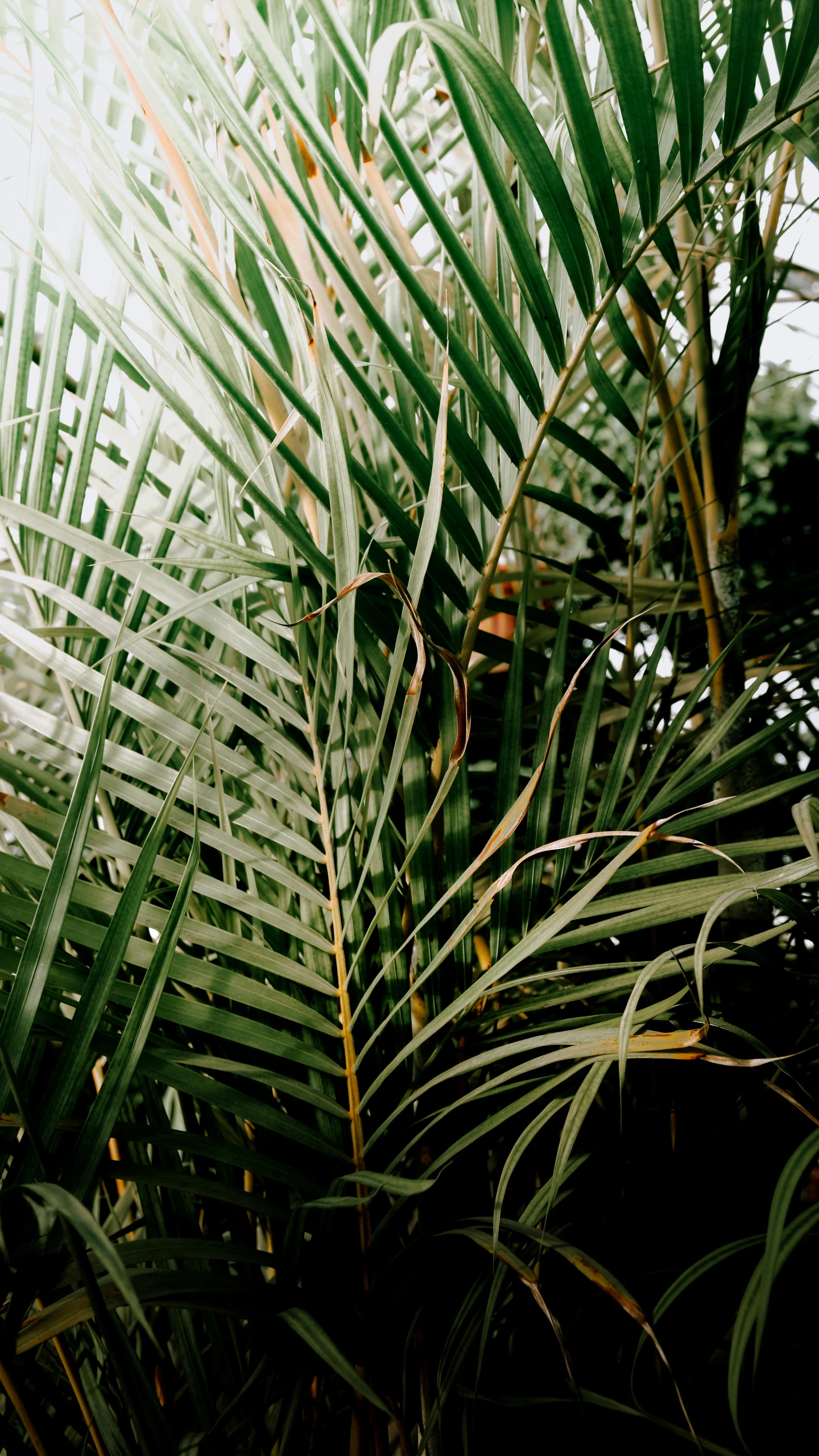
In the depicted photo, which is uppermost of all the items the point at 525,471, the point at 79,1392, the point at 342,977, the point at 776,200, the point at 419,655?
the point at 776,200

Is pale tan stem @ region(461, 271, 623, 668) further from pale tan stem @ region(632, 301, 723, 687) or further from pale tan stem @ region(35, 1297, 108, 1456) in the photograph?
pale tan stem @ region(35, 1297, 108, 1456)

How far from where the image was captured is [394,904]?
46 centimetres

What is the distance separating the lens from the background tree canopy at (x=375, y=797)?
0.33 metres

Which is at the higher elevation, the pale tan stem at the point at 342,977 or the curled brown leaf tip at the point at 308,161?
the curled brown leaf tip at the point at 308,161

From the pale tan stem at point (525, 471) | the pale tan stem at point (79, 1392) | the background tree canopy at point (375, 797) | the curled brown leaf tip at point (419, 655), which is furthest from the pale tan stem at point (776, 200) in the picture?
the pale tan stem at point (79, 1392)

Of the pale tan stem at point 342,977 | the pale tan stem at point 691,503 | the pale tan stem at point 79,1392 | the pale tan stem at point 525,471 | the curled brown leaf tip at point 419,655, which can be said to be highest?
the pale tan stem at point 691,503

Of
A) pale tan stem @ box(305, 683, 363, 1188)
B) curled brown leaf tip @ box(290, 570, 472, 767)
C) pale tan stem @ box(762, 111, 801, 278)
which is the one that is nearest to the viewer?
curled brown leaf tip @ box(290, 570, 472, 767)

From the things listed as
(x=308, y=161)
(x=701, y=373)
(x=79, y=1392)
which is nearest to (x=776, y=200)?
(x=701, y=373)

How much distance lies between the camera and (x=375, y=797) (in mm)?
461

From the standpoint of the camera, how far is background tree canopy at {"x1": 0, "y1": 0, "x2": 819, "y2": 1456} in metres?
0.33

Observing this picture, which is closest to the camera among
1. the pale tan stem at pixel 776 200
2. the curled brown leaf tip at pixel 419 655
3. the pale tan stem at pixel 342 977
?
the curled brown leaf tip at pixel 419 655

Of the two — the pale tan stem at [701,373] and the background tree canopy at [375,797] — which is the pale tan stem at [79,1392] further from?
the pale tan stem at [701,373]

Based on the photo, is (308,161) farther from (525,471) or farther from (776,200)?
(776,200)

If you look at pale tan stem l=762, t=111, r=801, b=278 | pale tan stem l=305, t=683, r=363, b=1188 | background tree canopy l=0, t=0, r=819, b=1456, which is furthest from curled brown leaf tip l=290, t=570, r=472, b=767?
pale tan stem l=762, t=111, r=801, b=278
